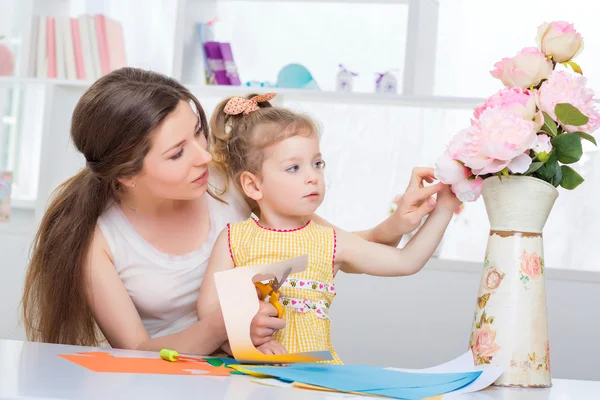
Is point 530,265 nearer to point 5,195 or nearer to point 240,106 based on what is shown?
point 240,106

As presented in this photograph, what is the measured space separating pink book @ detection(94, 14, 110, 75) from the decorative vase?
8.59 ft

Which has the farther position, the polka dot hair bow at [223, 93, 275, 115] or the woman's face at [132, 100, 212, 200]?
the polka dot hair bow at [223, 93, 275, 115]

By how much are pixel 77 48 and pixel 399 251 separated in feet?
7.67

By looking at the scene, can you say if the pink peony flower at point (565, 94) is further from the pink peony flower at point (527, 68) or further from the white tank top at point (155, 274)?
the white tank top at point (155, 274)

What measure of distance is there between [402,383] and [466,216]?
237 cm

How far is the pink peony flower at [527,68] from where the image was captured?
3.97 ft

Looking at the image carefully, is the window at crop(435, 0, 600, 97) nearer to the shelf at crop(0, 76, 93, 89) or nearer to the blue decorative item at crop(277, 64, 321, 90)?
the blue decorative item at crop(277, 64, 321, 90)

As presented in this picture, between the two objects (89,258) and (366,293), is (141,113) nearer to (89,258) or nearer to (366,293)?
(89,258)

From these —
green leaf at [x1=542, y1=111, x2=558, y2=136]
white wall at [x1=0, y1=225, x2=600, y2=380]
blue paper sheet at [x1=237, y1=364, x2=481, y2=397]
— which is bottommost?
white wall at [x1=0, y1=225, x2=600, y2=380]

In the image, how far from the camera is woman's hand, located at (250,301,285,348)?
1.36m

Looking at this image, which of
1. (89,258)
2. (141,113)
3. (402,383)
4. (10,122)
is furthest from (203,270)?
(10,122)

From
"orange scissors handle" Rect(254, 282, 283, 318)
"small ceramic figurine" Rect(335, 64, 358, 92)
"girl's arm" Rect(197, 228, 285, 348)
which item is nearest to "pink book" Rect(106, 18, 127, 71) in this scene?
"small ceramic figurine" Rect(335, 64, 358, 92)

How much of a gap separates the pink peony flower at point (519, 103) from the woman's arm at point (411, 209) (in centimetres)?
26

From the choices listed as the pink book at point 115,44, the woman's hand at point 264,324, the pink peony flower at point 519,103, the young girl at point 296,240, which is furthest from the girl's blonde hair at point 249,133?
the pink book at point 115,44
